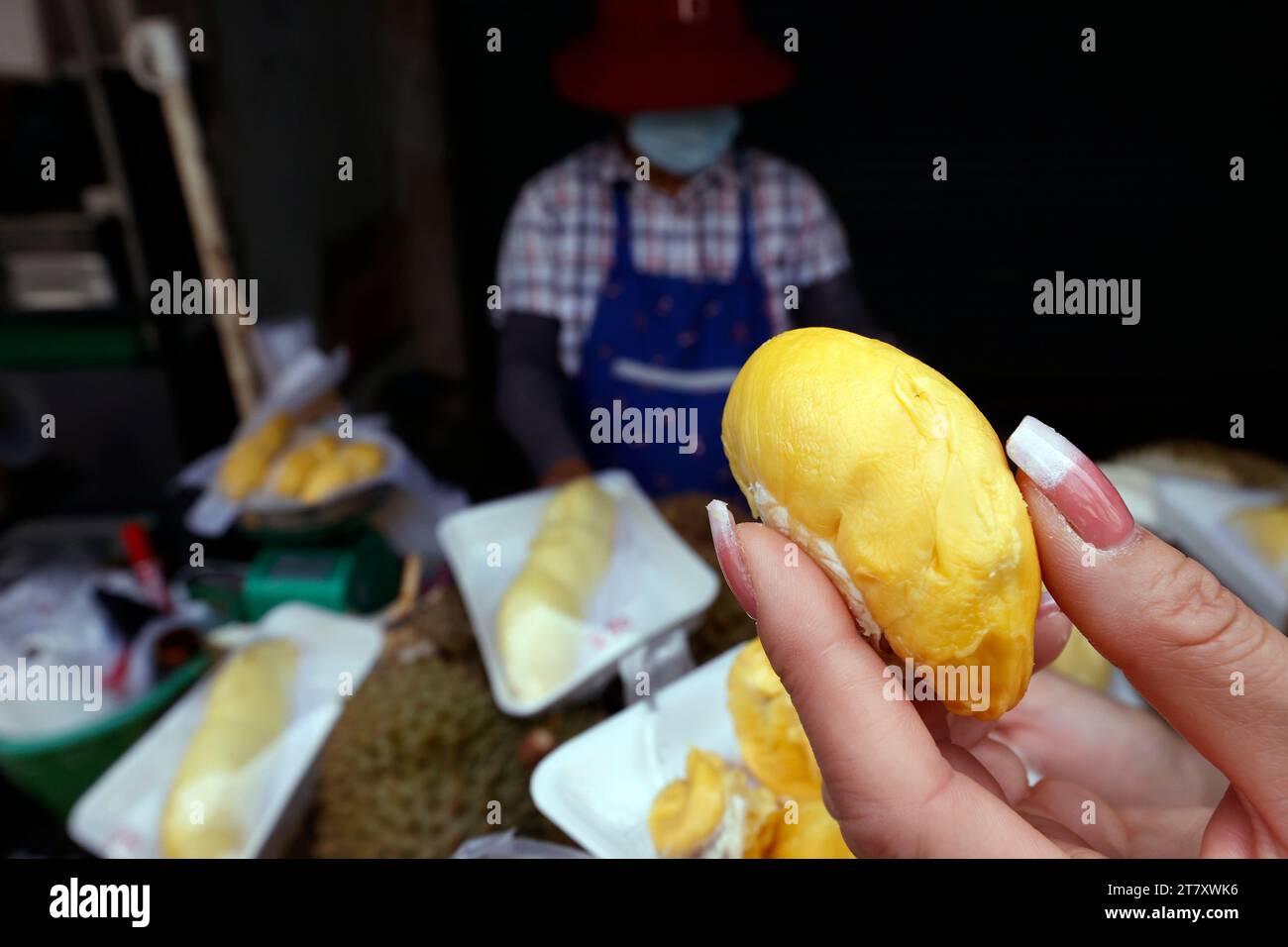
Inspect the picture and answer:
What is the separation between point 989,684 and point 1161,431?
372 cm

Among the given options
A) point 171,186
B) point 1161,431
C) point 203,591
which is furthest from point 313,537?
point 1161,431

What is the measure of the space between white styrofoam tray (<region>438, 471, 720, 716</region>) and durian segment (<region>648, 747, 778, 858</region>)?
12.8 inches

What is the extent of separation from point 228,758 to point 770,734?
1.01 metres

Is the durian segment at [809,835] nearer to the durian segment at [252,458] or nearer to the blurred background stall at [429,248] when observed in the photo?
the blurred background stall at [429,248]

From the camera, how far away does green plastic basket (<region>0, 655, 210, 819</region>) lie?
5.15 ft

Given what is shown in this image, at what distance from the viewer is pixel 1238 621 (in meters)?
0.67

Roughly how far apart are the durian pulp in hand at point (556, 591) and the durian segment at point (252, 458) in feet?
3.11

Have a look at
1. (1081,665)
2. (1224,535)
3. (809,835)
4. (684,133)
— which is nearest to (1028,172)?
(684,133)

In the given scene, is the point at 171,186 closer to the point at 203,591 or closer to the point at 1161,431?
the point at 203,591

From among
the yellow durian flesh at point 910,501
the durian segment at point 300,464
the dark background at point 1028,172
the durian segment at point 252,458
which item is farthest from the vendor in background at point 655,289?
the yellow durian flesh at point 910,501

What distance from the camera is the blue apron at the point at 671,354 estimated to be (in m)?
2.58

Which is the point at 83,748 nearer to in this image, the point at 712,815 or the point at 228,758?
the point at 228,758

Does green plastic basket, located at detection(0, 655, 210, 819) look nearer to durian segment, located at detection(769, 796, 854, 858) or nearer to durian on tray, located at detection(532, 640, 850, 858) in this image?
durian on tray, located at detection(532, 640, 850, 858)

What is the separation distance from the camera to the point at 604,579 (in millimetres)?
1727
